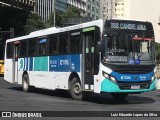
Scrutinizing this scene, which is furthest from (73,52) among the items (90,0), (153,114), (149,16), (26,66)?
(90,0)

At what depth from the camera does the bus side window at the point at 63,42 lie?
1898 centimetres

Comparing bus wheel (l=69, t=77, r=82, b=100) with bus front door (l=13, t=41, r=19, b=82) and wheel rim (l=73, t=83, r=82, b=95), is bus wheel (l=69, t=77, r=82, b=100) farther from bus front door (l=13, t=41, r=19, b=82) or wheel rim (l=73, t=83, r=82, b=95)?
bus front door (l=13, t=41, r=19, b=82)

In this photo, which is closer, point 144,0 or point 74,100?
point 74,100

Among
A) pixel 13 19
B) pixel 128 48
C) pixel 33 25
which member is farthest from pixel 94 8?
A: pixel 128 48

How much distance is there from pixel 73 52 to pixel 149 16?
103 metres

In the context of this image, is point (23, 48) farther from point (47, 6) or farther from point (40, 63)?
point (47, 6)

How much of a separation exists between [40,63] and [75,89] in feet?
13.1

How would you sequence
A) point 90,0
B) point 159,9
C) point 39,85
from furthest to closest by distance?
point 90,0
point 159,9
point 39,85

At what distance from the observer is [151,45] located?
17.1 m

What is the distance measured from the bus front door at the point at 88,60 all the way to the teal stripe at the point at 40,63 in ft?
12.9

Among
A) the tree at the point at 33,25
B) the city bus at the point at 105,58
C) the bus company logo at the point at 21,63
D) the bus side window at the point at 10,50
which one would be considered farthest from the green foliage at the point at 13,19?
the city bus at the point at 105,58

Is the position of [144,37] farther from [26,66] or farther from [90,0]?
[90,0]

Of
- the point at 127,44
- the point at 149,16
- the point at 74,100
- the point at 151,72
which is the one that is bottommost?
the point at 74,100

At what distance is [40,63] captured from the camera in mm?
21734
